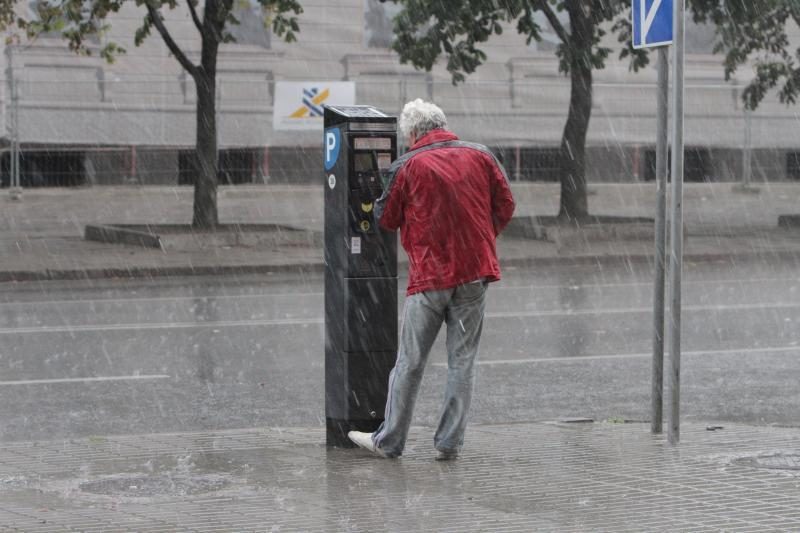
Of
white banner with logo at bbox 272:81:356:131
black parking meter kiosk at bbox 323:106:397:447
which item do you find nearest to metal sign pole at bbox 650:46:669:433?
black parking meter kiosk at bbox 323:106:397:447

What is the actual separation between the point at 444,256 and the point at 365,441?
3.54 ft

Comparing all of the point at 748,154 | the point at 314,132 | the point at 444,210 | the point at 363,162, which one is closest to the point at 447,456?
the point at 444,210

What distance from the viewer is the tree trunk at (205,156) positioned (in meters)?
20.9

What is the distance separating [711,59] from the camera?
3538cm

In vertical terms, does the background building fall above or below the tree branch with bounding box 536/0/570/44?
below

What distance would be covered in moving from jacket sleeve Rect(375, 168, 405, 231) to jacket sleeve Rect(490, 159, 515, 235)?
488mm

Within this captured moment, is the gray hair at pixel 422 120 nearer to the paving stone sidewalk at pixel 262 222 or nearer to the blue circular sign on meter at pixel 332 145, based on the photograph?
the blue circular sign on meter at pixel 332 145

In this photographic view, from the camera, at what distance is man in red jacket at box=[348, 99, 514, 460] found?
23.9ft

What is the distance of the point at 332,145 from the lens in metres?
7.72

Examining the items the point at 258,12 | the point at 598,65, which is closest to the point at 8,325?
the point at 598,65

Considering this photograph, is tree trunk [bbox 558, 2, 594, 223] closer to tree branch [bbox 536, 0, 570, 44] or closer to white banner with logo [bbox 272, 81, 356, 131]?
tree branch [bbox 536, 0, 570, 44]

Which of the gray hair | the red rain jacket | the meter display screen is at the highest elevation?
the gray hair

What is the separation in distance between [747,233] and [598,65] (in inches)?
160

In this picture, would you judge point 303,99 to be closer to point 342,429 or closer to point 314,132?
point 314,132
